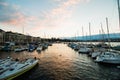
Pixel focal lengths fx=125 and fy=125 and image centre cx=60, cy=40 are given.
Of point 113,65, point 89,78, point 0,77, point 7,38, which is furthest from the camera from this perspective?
point 7,38

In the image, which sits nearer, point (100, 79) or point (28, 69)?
point (100, 79)

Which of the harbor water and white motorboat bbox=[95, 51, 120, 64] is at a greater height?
white motorboat bbox=[95, 51, 120, 64]

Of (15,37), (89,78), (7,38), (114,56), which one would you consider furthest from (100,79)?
(15,37)

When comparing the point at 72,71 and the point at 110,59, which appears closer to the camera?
the point at 72,71

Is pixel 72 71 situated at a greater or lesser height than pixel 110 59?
lesser

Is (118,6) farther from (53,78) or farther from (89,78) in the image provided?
(53,78)

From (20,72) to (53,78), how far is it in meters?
6.30

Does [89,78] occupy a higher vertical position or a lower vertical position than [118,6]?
lower

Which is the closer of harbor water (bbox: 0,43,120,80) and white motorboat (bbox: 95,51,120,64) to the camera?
harbor water (bbox: 0,43,120,80)

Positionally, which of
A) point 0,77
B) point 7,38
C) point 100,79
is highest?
point 7,38

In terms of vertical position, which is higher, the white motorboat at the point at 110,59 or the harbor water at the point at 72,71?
the white motorboat at the point at 110,59

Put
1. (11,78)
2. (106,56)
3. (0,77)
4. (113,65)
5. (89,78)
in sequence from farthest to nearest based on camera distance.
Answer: (106,56), (113,65), (89,78), (11,78), (0,77)

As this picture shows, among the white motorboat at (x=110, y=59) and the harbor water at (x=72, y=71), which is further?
the white motorboat at (x=110, y=59)

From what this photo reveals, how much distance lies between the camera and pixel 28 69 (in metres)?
26.5
